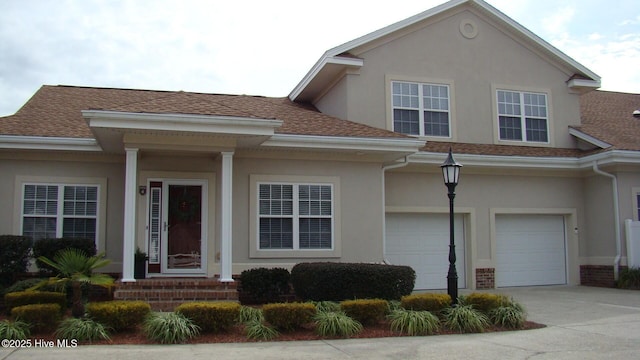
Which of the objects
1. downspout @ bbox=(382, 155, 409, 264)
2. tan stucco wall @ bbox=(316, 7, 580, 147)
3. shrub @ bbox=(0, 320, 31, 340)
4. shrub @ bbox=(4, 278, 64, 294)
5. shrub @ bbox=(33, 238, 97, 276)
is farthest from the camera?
tan stucco wall @ bbox=(316, 7, 580, 147)

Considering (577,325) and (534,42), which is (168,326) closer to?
(577,325)

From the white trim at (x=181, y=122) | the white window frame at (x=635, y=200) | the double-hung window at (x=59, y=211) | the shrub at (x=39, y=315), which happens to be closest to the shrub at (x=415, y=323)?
the white trim at (x=181, y=122)

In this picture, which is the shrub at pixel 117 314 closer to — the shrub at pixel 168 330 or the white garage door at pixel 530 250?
the shrub at pixel 168 330

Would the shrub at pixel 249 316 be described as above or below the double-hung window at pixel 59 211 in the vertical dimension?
below

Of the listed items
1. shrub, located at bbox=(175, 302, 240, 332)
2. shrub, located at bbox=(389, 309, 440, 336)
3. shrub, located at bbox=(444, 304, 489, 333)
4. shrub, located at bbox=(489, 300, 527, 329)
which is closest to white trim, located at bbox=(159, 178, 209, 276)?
shrub, located at bbox=(175, 302, 240, 332)

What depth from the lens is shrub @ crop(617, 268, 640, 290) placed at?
16852 mm

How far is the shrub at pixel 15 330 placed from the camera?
9.16m

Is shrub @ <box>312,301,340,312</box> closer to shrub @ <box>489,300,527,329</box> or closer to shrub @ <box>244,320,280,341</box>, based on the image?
shrub @ <box>244,320,280,341</box>

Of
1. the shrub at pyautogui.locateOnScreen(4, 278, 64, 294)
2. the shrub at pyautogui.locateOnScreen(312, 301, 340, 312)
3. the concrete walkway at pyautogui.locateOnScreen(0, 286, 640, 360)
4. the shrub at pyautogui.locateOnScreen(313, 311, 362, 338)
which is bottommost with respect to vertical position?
the concrete walkway at pyautogui.locateOnScreen(0, 286, 640, 360)

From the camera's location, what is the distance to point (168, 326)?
9445 mm

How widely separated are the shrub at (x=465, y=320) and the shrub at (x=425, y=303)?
190 millimetres

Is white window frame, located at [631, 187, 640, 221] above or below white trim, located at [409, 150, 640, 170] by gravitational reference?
below

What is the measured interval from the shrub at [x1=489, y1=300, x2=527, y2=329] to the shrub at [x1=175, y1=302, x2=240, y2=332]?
15.2 ft

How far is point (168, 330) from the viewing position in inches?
370
